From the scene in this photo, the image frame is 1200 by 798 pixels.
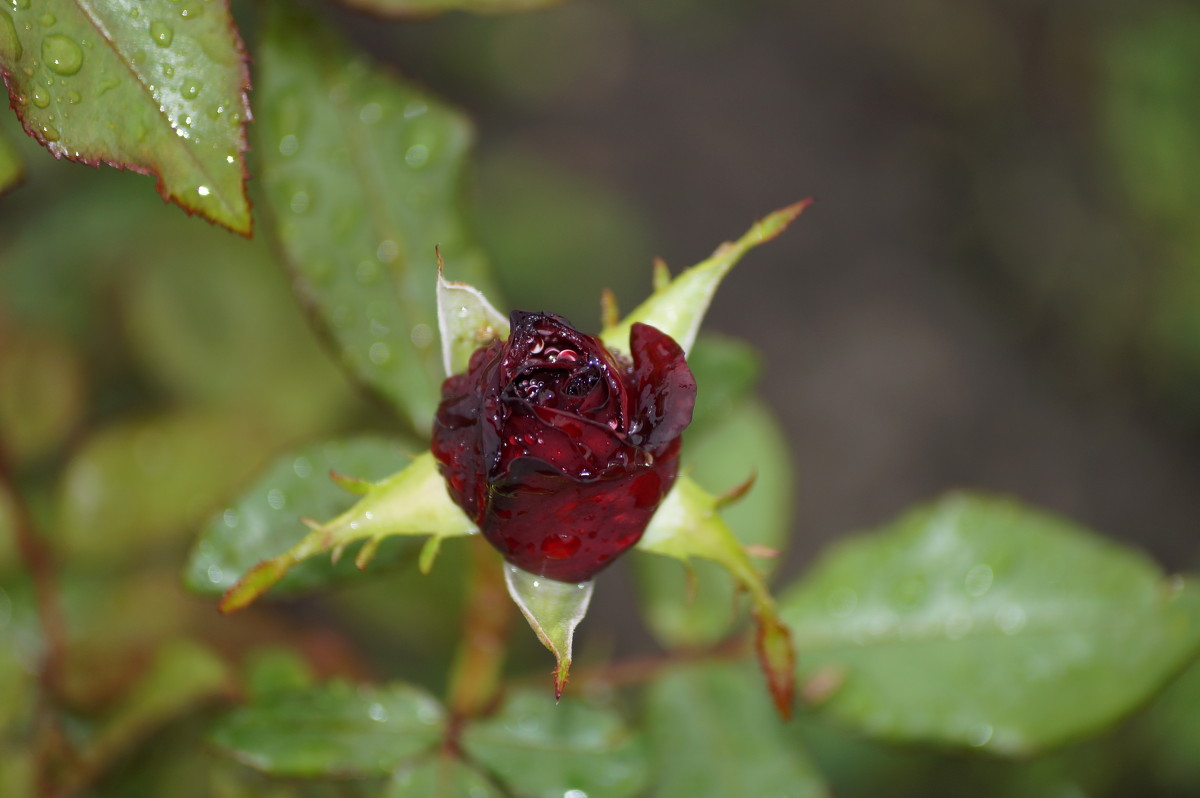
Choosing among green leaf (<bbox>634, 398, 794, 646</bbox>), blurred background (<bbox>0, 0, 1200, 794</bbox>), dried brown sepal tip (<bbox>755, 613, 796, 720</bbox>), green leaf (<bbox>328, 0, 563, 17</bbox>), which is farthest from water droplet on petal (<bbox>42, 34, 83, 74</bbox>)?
blurred background (<bbox>0, 0, 1200, 794</bbox>)

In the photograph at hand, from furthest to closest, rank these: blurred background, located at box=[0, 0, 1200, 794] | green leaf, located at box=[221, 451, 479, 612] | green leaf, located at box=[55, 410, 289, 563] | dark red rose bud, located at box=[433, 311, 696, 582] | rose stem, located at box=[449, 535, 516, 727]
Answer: blurred background, located at box=[0, 0, 1200, 794] < green leaf, located at box=[55, 410, 289, 563] < rose stem, located at box=[449, 535, 516, 727] < green leaf, located at box=[221, 451, 479, 612] < dark red rose bud, located at box=[433, 311, 696, 582]

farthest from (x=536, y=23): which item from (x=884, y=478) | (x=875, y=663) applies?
(x=875, y=663)

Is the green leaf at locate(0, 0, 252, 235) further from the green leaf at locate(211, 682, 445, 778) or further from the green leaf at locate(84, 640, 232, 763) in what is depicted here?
the green leaf at locate(84, 640, 232, 763)

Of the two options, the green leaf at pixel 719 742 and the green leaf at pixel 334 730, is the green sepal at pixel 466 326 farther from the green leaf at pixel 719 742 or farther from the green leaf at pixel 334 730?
the green leaf at pixel 719 742

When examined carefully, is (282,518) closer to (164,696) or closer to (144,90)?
(164,696)

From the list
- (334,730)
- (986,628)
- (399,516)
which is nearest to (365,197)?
(399,516)

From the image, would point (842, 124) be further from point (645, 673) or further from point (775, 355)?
point (645, 673)
